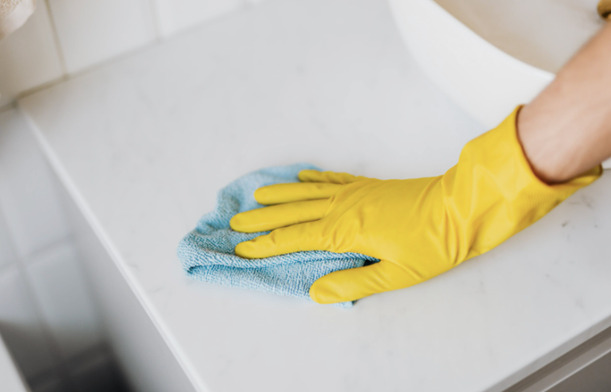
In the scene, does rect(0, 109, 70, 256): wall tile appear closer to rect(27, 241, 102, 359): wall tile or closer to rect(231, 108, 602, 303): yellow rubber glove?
rect(27, 241, 102, 359): wall tile

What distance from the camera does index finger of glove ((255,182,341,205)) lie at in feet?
2.30

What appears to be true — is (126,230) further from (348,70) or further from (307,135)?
(348,70)

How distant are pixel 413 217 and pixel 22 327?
65 cm

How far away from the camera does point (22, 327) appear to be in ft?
3.12

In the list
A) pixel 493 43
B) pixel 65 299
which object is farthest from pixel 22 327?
pixel 493 43

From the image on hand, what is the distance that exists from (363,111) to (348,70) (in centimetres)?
9

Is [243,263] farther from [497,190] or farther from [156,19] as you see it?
[156,19]

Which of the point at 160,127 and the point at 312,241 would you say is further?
the point at 160,127

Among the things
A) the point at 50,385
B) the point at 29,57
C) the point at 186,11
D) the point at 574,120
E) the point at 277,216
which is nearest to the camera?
the point at 574,120

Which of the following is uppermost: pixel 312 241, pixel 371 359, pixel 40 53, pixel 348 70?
pixel 40 53

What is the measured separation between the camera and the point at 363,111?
2.73ft

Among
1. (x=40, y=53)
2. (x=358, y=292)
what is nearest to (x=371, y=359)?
(x=358, y=292)

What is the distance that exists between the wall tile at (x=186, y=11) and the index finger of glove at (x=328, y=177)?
1.13ft

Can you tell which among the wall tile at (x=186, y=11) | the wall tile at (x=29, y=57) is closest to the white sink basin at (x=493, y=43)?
the wall tile at (x=186, y=11)
